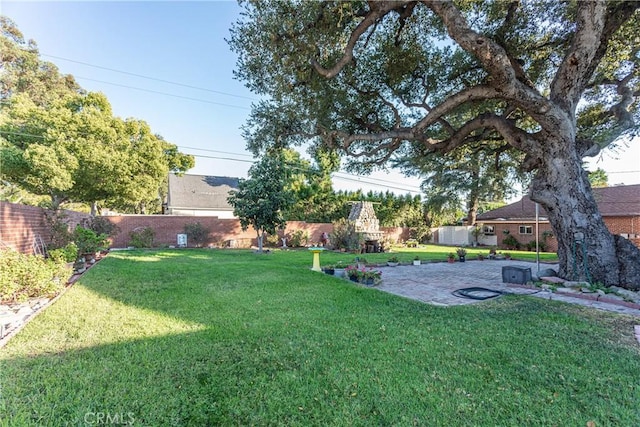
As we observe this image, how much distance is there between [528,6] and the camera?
7.41 meters

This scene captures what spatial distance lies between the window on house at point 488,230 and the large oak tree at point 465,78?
573 inches

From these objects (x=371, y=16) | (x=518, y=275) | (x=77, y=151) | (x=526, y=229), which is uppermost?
(x=371, y=16)

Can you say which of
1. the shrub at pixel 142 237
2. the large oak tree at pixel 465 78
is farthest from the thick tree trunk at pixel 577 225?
the shrub at pixel 142 237

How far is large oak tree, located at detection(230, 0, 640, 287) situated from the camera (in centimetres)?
620

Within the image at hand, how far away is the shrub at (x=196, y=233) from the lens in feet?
57.2

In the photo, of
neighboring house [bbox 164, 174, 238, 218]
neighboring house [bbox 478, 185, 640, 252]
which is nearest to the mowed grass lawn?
neighboring house [bbox 478, 185, 640, 252]

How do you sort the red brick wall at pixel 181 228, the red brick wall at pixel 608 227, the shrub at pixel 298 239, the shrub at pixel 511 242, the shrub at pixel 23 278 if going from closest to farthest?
the shrub at pixel 23 278 < the red brick wall at pixel 608 227 < the red brick wall at pixel 181 228 < the shrub at pixel 298 239 < the shrub at pixel 511 242

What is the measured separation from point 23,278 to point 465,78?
1131 centimetres

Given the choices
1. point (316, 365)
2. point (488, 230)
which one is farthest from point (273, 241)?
point (488, 230)

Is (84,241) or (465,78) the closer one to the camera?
(465,78)

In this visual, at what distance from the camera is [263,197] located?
15.5m

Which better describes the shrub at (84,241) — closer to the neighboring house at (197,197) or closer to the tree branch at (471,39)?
the tree branch at (471,39)

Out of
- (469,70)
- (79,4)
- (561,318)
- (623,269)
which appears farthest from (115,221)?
(623,269)

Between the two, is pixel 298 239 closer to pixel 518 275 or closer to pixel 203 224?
pixel 203 224
